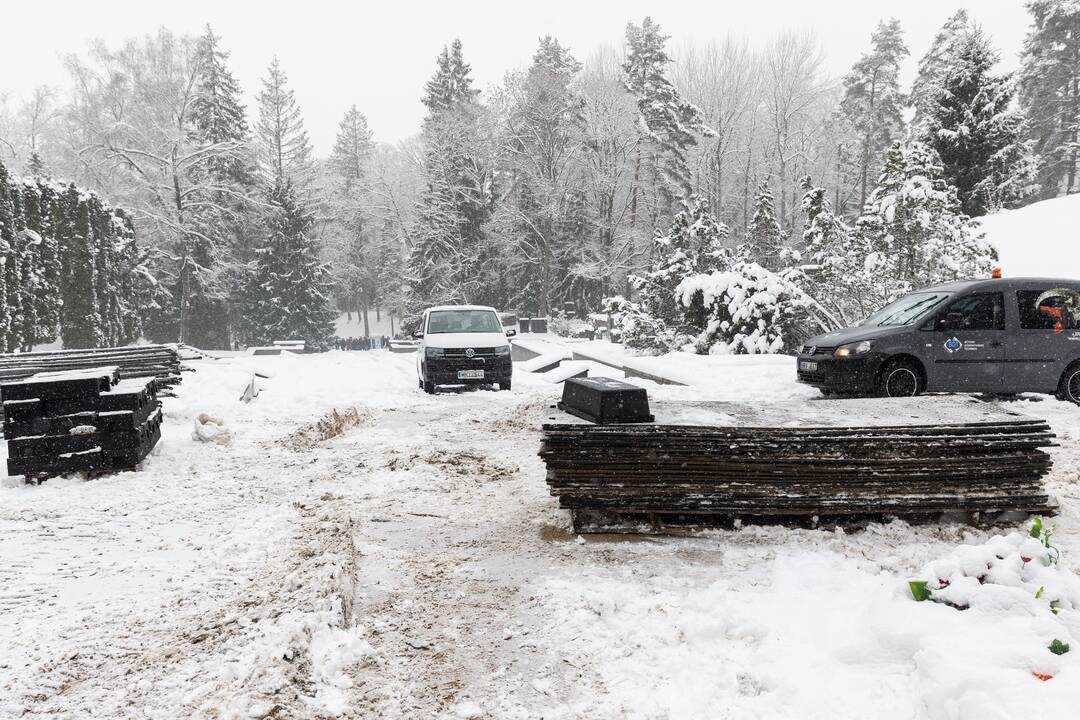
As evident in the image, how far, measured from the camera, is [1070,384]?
944 cm

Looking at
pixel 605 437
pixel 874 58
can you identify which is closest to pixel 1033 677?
pixel 605 437

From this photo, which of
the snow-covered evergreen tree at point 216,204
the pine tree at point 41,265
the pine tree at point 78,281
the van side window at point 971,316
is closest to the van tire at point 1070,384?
the van side window at point 971,316

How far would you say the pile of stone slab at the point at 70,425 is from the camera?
6.41 meters

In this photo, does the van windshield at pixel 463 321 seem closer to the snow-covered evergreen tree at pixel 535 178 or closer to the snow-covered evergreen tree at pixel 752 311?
the snow-covered evergreen tree at pixel 752 311

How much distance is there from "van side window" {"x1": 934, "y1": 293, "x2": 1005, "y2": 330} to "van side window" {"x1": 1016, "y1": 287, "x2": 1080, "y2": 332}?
0.99ft

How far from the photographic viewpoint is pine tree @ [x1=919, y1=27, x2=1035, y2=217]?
28484 millimetres

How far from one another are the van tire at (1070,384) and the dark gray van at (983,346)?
1 cm

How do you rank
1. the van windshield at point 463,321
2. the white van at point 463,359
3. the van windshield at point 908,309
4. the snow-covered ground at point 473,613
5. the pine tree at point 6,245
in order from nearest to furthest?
the snow-covered ground at point 473,613 < the van windshield at point 908,309 < the white van at point 463,359 < the van windshield at point 463,321 < the pine tree at point 6,245

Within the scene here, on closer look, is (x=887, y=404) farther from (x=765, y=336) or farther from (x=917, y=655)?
(x=765, y=336)

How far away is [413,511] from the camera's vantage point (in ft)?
18.3

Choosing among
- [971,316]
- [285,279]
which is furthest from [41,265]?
[971,316]

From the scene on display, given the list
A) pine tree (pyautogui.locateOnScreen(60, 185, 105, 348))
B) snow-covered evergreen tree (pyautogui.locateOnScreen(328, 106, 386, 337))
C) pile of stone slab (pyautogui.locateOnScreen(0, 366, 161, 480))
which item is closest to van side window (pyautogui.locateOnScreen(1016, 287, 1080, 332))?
pile of stone slab (pyautogui.locateOnScreen(0, 366, 161, 480))

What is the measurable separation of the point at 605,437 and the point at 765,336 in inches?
483

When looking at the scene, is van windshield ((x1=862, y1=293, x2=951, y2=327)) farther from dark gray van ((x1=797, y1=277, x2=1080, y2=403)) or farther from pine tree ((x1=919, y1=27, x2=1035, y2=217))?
pine tree ((x1=919, y1=27, x2=1035, y2=217))
